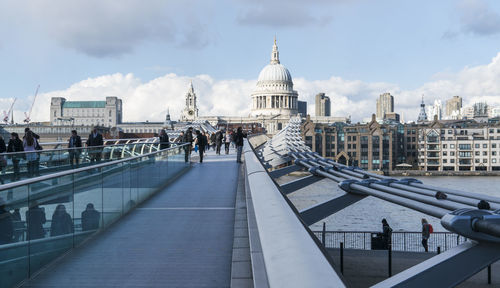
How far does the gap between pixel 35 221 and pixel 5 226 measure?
48 centimetres

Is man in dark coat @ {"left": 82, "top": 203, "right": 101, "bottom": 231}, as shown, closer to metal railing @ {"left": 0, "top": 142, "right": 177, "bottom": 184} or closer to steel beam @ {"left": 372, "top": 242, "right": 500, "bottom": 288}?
metal railing @ {"left": 0, "top": 142, "right": 177, "bottom": 184}

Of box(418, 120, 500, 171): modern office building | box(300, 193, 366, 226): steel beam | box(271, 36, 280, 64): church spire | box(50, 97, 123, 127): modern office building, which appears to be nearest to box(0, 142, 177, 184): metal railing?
box(300, 193, 366, 226): steel beam

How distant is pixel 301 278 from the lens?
1590mm

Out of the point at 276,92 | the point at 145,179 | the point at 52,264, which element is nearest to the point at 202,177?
the point at 145,179

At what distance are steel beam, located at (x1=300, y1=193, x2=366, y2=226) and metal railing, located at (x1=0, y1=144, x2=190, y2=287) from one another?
7.10 feet

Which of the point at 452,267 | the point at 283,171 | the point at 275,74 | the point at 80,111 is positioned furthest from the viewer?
the point at 80,111

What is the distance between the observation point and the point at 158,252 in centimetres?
505

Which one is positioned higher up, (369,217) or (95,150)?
(95,150)

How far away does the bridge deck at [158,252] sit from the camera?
4152 mm

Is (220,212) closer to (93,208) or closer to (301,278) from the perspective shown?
(93,208)

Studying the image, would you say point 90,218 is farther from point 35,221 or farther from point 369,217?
point 369,217

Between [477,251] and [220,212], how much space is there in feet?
16.1

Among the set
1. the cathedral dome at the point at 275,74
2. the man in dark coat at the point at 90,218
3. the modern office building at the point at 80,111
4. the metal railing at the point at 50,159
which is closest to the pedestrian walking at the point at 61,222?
the man in dark coat at the point at 90,218

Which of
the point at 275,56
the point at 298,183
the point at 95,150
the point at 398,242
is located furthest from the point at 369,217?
the point at 275,56
